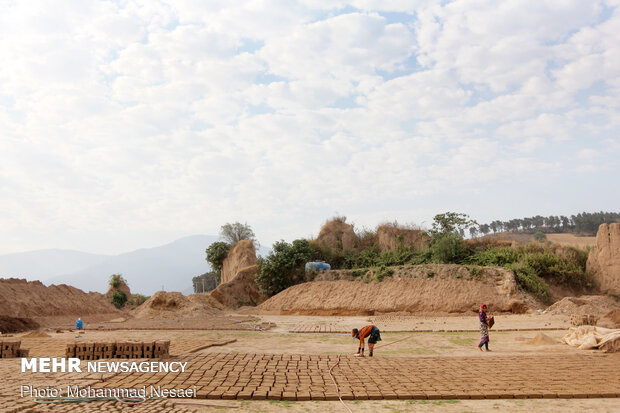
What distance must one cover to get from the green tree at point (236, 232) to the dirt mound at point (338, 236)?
12333 mm

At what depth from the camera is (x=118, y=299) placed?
30.1 m

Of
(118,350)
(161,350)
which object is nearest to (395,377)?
(161,350)

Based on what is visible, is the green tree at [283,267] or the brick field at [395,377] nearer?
the brick field at [395,377]

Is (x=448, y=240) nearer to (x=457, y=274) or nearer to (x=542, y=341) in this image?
(x=457, y=274)

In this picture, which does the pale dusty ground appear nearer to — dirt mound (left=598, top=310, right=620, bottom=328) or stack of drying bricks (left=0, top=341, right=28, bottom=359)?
stack of drying bricks (left=0, top=341, right=28, bottom=359)

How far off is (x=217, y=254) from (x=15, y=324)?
1958 centimetres

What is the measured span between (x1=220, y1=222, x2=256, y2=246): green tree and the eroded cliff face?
95.3 feet

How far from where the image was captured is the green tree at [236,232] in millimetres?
42938

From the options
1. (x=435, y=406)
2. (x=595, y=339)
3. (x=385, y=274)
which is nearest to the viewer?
(x=435, y=406)

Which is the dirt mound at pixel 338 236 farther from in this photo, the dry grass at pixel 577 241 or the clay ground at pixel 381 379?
the clay ground at pixel 381 379

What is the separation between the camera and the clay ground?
5852 mm

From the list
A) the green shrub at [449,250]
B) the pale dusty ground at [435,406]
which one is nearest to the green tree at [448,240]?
the green shrub at [449,250]

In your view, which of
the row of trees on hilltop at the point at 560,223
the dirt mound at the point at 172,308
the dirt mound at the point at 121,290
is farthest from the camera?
the row of trees on hilltop at the point at 560,223

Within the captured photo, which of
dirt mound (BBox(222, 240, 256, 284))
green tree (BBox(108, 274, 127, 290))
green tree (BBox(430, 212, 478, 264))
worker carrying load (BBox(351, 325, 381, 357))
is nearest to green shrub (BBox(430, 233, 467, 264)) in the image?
green tree (BBox(430, 212, 478, 264))
